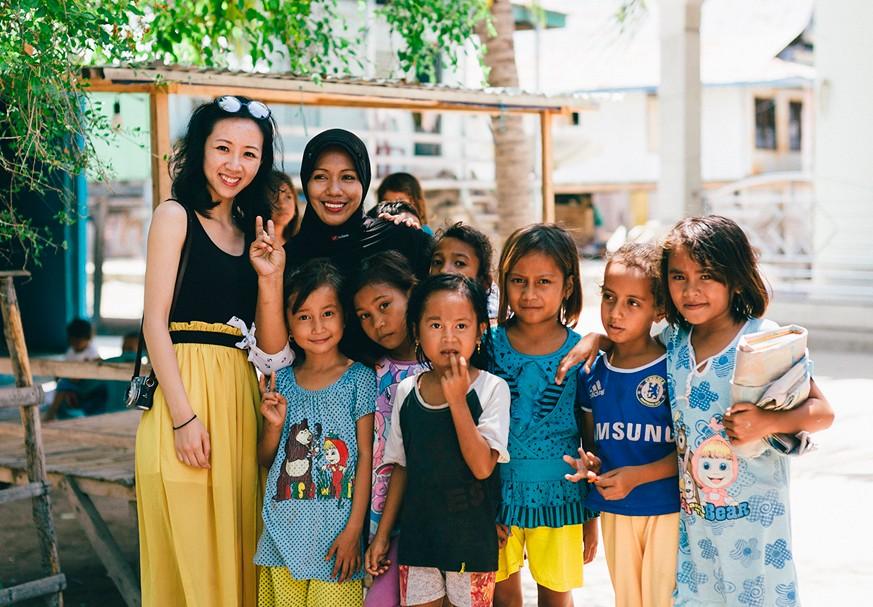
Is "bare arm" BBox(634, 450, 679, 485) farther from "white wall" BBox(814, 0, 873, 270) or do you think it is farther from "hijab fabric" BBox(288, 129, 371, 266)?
"white wall" BBox(814, 0, 873, 270)

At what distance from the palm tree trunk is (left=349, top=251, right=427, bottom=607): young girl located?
6.12 m

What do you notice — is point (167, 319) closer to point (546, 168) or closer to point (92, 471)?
point (92, 471)

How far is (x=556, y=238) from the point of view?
3.20 m

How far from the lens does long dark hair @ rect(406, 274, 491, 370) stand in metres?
2.99

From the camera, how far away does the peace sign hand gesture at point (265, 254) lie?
10.4ft

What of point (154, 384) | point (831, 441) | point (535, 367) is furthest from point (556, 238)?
point (831, 441)

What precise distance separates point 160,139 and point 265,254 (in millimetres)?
2020

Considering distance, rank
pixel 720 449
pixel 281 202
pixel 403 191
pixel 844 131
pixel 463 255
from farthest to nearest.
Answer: pixel 844 131 < pixel 403 191 < pixel 463 255 < pixel 281 202 < pixel 720 449

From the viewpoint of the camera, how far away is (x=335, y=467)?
316 cm

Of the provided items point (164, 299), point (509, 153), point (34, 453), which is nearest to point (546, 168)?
point (509, 153)

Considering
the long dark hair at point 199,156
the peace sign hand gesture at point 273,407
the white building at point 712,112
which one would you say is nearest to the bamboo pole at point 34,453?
the long dark hair at point 199,156

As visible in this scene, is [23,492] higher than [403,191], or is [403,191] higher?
[403,191]

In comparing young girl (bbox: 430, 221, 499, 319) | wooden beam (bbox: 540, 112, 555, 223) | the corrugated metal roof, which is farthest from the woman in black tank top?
wooden beam (bbox: 540, 112, 555, 223)

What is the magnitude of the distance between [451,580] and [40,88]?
2353 millimetres
